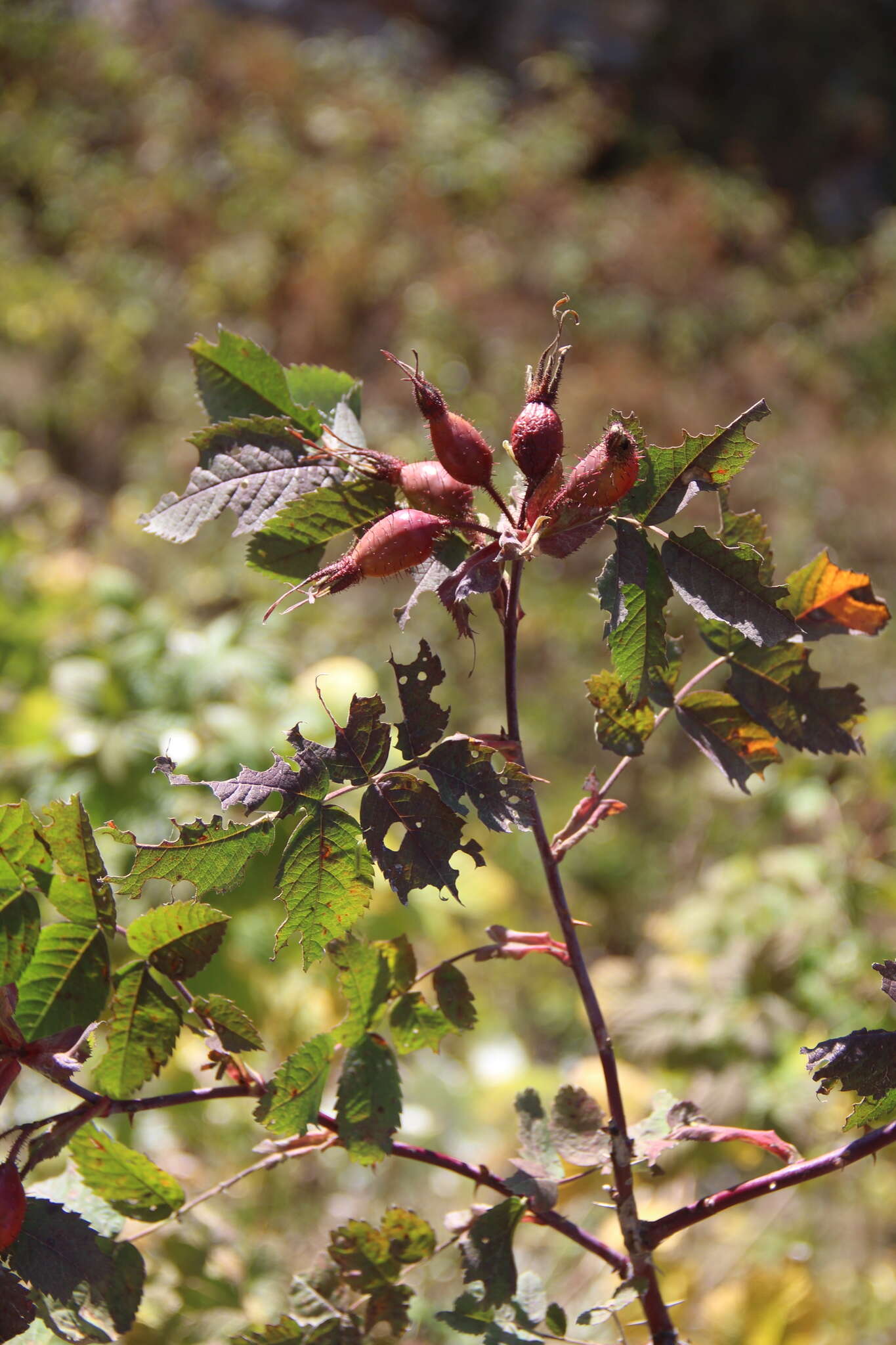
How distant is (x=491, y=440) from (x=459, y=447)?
115 inches

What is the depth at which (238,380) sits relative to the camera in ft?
2.16

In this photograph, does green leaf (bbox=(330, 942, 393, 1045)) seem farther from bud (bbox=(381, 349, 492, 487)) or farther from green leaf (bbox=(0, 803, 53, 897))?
bud (bbox=(381, 349, 492, 487))

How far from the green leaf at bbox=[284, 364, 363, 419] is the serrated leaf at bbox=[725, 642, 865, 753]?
0.30 meters

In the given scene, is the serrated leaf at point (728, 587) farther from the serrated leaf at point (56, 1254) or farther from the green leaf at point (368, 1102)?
the serrated leaf at point (56, 1254)

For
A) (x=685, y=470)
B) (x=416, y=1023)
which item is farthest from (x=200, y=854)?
(x=685, y=470)

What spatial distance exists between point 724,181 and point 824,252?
0.86 meters

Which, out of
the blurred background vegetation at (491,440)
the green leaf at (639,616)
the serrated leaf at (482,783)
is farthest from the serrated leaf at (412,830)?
the blurred background vegetation at (491,440)

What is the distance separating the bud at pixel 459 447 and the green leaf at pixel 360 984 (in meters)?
0.29

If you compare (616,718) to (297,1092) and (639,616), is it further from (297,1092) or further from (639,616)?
(297,1092)

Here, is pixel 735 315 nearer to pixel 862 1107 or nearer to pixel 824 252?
pixel 824 252

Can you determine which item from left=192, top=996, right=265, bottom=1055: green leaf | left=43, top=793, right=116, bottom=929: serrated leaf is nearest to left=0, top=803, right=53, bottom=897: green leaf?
left=43, top=793, right=116, bottom=929: serrated leaf

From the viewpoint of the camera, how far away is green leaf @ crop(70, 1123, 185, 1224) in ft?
2.04

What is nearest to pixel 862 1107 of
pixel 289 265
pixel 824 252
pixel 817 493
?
pixel 817 493

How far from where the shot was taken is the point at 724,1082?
141 centimetres
